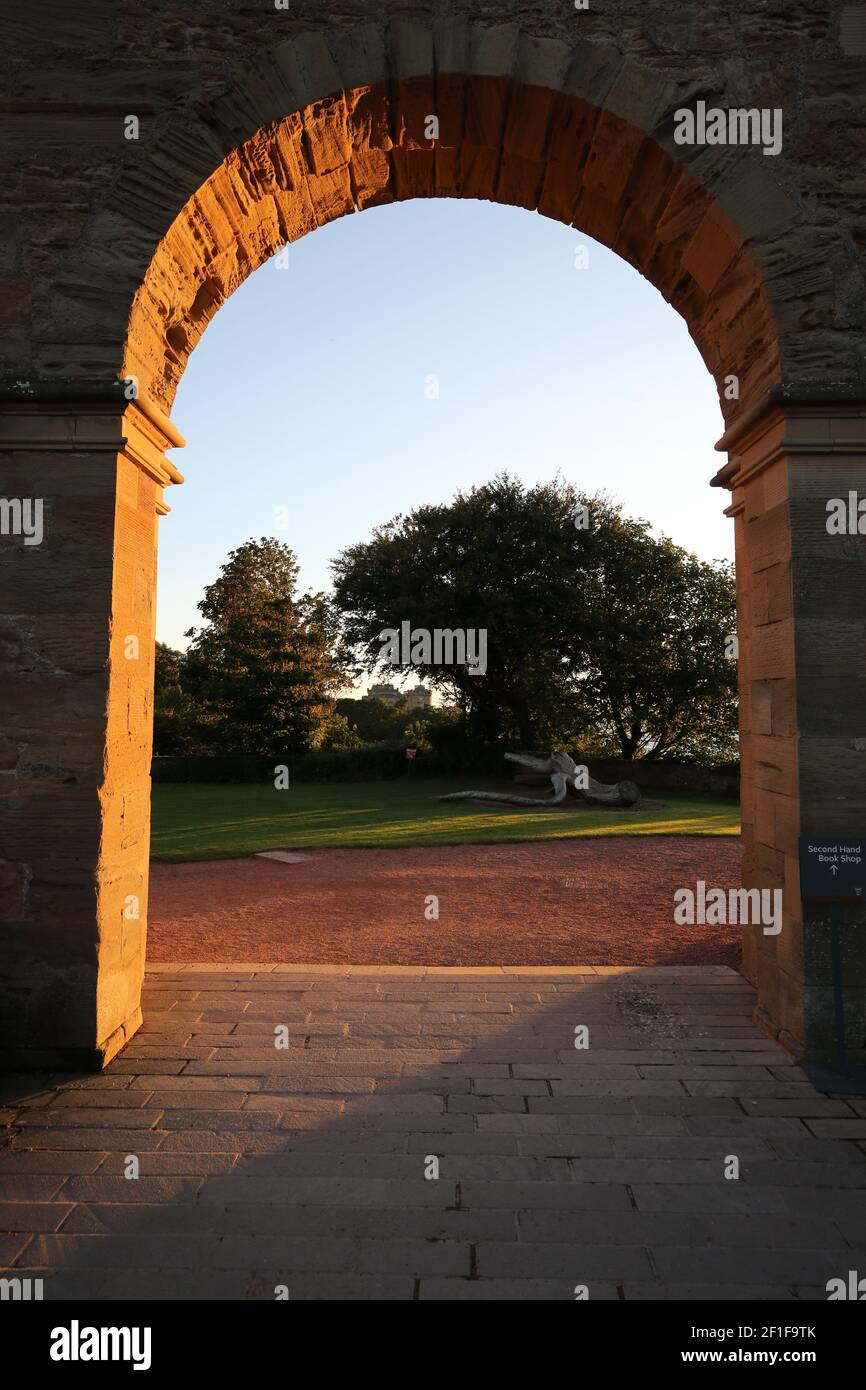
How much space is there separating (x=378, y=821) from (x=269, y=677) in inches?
516

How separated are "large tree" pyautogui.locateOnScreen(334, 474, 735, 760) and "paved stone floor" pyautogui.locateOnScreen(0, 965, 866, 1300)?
16762mm

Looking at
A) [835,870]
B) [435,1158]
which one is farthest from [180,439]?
[835,870]

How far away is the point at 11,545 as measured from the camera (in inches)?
139

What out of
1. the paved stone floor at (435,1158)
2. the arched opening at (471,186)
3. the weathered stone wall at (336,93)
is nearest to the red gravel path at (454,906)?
the paved stone floor at (435,1158)

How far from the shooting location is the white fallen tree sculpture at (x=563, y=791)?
14.7 m

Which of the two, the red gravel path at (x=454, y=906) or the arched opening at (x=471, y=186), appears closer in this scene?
the arched opening at (x=471, y=186)

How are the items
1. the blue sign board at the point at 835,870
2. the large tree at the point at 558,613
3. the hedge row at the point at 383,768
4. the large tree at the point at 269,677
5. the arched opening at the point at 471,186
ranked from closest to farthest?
the blue sign board at the point at 835,870 → the arched opening at the point at 471,186 → the hedge row at the point at 383,768 → the large tree at the point at 558,613 → the large tree at the point at 269,677

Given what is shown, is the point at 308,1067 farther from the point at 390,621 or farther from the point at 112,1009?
the point at 390,621

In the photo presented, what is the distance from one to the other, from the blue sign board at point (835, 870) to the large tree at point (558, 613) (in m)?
16.8

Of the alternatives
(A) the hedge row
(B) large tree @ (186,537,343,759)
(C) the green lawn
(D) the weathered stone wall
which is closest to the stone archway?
(D) the weathered stone wall

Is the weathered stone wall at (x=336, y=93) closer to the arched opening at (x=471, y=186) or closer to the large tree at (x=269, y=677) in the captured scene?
the arched opening at (x=471, y=186)

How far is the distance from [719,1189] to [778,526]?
2.83 metres

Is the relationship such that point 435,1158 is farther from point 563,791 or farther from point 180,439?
point 563,791
